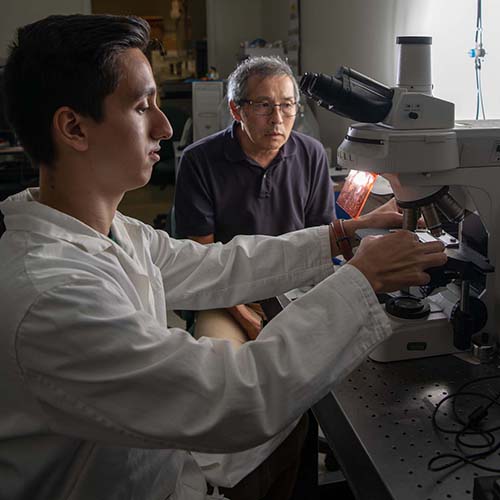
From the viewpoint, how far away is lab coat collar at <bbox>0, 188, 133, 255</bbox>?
87cm

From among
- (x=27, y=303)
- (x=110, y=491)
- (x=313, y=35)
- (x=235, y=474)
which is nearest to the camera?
(x=27, y=303)

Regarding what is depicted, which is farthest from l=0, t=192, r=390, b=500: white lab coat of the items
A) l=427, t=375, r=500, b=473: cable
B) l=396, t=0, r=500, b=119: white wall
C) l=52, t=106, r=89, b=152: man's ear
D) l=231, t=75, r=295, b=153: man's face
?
l=396, t=0, r=500, b=119: white wall

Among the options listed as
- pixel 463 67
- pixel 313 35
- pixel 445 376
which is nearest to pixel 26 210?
pixel 445 376

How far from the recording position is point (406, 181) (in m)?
1.10

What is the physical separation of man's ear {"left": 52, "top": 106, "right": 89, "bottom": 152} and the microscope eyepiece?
1.40ft

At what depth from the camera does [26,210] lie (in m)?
0.89

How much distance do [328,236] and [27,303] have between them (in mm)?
722

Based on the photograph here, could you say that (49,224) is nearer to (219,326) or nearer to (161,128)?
(161,128)

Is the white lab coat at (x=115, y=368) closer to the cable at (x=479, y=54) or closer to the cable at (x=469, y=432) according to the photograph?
the cable at (x=469, y=432)

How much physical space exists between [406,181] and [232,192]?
37.0 inches

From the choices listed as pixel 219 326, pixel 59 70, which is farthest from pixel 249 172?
pixel 59 70

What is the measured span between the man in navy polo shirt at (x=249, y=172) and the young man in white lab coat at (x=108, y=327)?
0.97 m

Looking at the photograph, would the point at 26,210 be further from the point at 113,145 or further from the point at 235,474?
the point at 235,474

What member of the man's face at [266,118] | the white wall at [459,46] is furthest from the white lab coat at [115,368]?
the white wall at [459,46]
